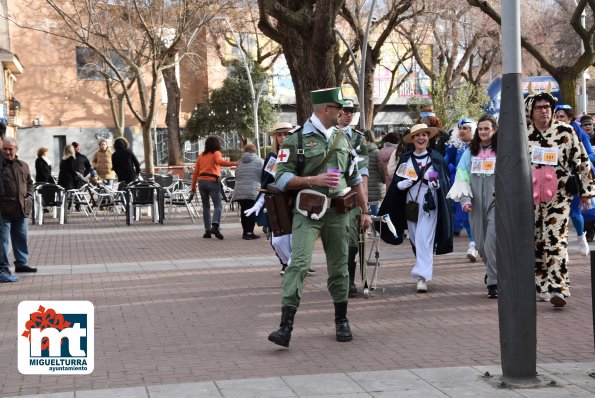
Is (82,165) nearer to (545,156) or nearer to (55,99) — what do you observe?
(545,156)

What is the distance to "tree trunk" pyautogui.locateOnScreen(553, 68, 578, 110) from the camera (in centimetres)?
2430

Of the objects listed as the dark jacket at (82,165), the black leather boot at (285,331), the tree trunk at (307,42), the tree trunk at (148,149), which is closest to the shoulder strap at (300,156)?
the black leather boot at (285,331)

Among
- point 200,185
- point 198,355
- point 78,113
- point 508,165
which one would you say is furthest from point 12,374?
point 78,113

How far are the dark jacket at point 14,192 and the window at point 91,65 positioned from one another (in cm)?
3405

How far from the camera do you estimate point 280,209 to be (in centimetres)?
753

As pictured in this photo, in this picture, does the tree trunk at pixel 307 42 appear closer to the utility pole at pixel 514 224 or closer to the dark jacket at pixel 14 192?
→ the dark jacket at pixel 14 192

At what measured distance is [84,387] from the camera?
618 centimetres

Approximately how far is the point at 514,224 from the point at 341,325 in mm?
2044

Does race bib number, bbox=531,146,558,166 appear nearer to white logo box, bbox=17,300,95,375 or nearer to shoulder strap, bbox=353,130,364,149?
shoulder strap, bbox=353,130,364,149

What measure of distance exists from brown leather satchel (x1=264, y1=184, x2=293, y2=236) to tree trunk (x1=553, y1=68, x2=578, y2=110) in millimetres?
18112

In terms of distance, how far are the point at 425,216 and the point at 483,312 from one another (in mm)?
1527

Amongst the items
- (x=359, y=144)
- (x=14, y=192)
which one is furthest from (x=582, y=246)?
(x=14, y=192)

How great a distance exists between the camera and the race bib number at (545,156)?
8773 millimetres

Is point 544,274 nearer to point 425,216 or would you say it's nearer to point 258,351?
point 425,216
